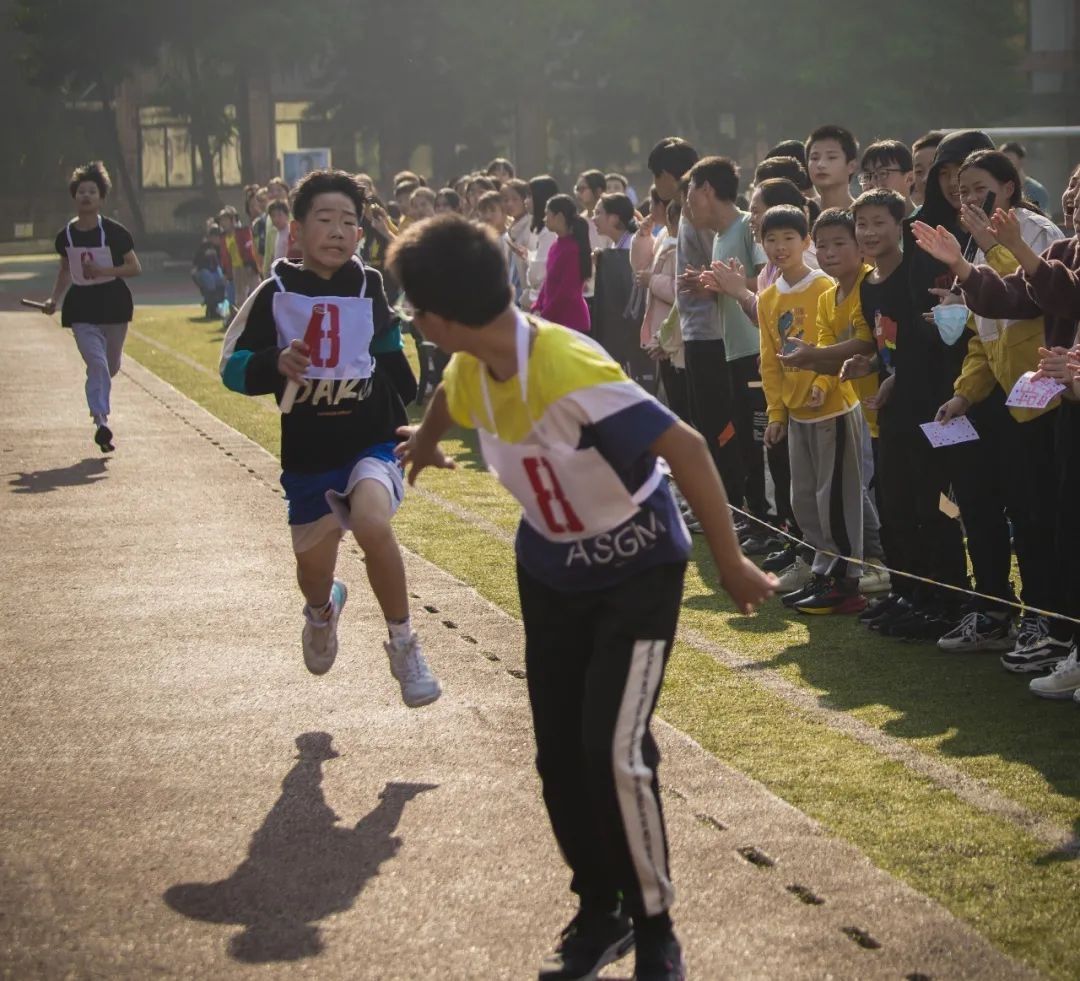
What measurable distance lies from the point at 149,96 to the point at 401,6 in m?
10.1

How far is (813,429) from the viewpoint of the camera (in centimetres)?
875

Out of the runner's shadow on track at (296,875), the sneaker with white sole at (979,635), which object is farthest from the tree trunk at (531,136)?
the runner's shadow on track at (296,875)

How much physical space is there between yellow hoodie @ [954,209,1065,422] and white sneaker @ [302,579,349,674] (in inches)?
109

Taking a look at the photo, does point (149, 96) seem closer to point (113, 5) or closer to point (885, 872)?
point (113, 5)

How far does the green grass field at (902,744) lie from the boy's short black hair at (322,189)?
2.32 meters

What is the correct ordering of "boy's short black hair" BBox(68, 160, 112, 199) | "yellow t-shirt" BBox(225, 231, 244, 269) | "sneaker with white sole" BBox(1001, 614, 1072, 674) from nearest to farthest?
"sneaker with white sole" BBox(1001, 614, 1072, 674) → "boy's short black hair" BBox(68, 160, 112, 199) → "yellow t-shirt" BBox(225, 231, 244, 269)

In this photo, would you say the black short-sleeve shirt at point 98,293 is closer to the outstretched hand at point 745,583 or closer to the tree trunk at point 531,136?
the outstretched hand at point 745,583

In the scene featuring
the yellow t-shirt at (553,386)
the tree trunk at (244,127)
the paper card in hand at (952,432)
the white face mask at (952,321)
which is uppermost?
the tree trunk at (244,127)

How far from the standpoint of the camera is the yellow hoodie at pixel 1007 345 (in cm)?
720

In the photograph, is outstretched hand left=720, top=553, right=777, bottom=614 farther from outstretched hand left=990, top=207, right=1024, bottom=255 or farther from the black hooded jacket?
the black hooded jacket

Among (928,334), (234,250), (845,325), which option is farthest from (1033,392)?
(234,250)

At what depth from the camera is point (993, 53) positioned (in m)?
51.9

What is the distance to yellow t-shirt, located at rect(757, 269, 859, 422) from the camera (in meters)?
8.68

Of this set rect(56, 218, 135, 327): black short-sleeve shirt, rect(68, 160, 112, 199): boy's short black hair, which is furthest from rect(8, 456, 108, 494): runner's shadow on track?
rect(68, 160, 112, 199): boy's short black hair
